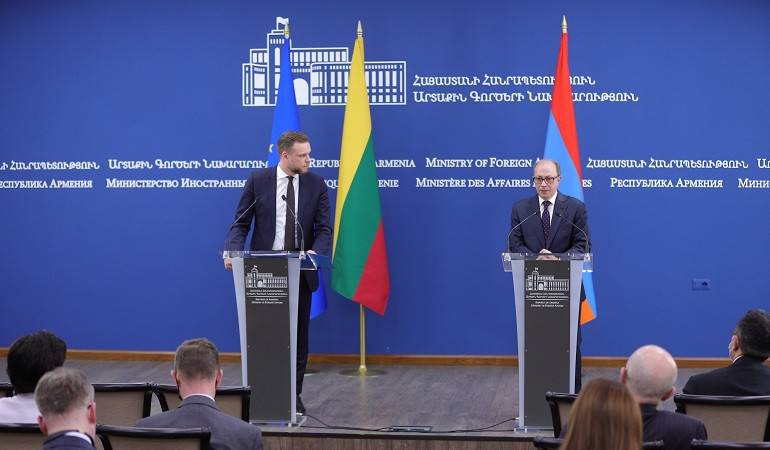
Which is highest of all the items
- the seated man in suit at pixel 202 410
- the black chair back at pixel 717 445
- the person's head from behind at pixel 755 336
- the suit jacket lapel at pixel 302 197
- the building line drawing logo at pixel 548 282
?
the suit jacket lapel at pixel 302 197

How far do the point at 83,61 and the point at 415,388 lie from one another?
3.96 metres

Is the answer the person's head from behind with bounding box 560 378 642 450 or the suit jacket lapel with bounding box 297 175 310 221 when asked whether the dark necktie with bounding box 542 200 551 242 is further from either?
the person's head from behind with bounding box 560 378 642 450

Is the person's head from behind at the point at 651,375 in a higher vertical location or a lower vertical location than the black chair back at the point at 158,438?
higher

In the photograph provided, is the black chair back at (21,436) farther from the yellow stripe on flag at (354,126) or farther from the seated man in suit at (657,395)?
the yellow stripe on flag at (354,126)

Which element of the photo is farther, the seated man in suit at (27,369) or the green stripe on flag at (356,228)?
the green stripe on flag at (356,228)

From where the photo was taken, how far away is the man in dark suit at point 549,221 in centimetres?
577

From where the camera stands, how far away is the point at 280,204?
19.5 ft

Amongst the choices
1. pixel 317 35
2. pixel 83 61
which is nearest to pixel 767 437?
pixel 317 35

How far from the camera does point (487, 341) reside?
7.96 m

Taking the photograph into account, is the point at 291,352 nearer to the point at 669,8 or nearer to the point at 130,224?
the point at 130,224

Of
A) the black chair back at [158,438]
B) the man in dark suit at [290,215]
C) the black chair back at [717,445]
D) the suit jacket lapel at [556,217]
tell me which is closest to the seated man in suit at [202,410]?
the black chair back at [158,438]

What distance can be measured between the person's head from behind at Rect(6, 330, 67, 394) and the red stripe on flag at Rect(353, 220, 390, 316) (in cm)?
413

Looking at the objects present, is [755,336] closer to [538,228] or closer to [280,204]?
[538,228]

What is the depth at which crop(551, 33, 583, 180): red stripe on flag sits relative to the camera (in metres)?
7.40
